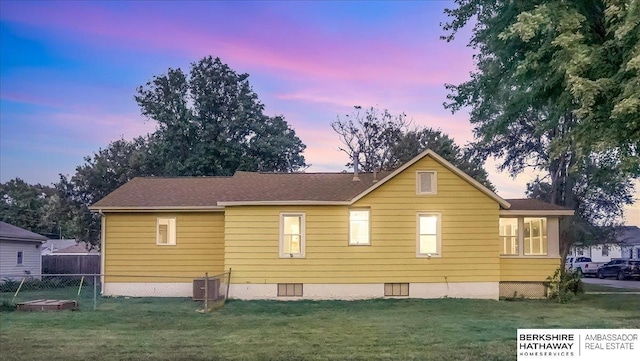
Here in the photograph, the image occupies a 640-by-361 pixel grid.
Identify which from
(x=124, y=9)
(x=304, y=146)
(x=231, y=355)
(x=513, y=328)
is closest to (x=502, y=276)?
(x=513, y=328)

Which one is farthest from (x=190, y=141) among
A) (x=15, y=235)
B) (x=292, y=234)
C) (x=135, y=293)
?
(x=292, y=234)

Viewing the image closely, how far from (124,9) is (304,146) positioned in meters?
19.9

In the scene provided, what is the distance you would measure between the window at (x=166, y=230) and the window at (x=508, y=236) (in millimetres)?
10502

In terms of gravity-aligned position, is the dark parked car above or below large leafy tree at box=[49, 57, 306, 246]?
below

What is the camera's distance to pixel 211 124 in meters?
32.7

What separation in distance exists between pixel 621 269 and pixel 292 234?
25.8 metres

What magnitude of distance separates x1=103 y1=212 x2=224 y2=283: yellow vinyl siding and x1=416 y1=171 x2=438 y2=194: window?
6.42m

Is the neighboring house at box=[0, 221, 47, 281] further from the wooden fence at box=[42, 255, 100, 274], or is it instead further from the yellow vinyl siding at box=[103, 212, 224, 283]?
the yellow vinyl siding at box=[103, 212, 224, 283]

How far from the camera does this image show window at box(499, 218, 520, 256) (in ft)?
63.8

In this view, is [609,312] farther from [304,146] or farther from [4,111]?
[304,146]

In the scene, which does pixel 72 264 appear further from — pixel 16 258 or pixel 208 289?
pixel 208 289

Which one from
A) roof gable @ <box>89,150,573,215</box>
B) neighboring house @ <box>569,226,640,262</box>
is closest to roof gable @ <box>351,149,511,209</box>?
roof gable @ <box>89,150,573,215</box>

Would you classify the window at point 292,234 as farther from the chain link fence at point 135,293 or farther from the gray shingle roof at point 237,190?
the chain link fence at point 135,293

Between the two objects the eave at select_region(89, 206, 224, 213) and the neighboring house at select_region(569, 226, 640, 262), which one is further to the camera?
the neighboring house at select_region(569, 226, 640, 262)
